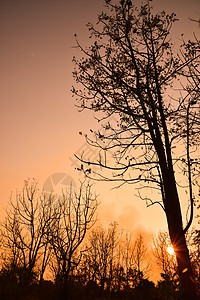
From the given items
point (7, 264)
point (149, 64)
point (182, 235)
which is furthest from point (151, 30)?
point (7, 264)

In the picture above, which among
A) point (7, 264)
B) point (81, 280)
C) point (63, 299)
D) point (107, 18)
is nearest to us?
point (107, 18)

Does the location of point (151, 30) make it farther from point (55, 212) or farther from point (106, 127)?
point (55, 212)

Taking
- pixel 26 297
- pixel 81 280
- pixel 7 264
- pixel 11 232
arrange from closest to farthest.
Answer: pixel 26 297
pixel 11 232
pixel 7 264
pixel 81 280

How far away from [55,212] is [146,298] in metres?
15.5

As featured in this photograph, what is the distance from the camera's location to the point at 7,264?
21469 millimetres

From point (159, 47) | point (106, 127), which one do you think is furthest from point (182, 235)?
point (159, 47)

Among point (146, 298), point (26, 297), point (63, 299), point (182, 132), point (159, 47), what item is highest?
point (159, 47)

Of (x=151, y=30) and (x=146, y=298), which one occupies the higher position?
(x=151, y=30)

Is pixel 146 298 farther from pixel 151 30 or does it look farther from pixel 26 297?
pixel 151 30

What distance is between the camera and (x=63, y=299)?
9.94 metres

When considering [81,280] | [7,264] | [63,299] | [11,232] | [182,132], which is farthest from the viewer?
[81,280]

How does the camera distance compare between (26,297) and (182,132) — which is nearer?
(182,132)

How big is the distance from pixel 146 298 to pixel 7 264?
14161 millimetres

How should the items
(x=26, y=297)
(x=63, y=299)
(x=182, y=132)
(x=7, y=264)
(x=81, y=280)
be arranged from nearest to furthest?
1. (x=182, y=132)
2. (x=63, y=299)
3. (x=26, y=297)
4. (x=7, y=264)
5. (x=81, y=280)
